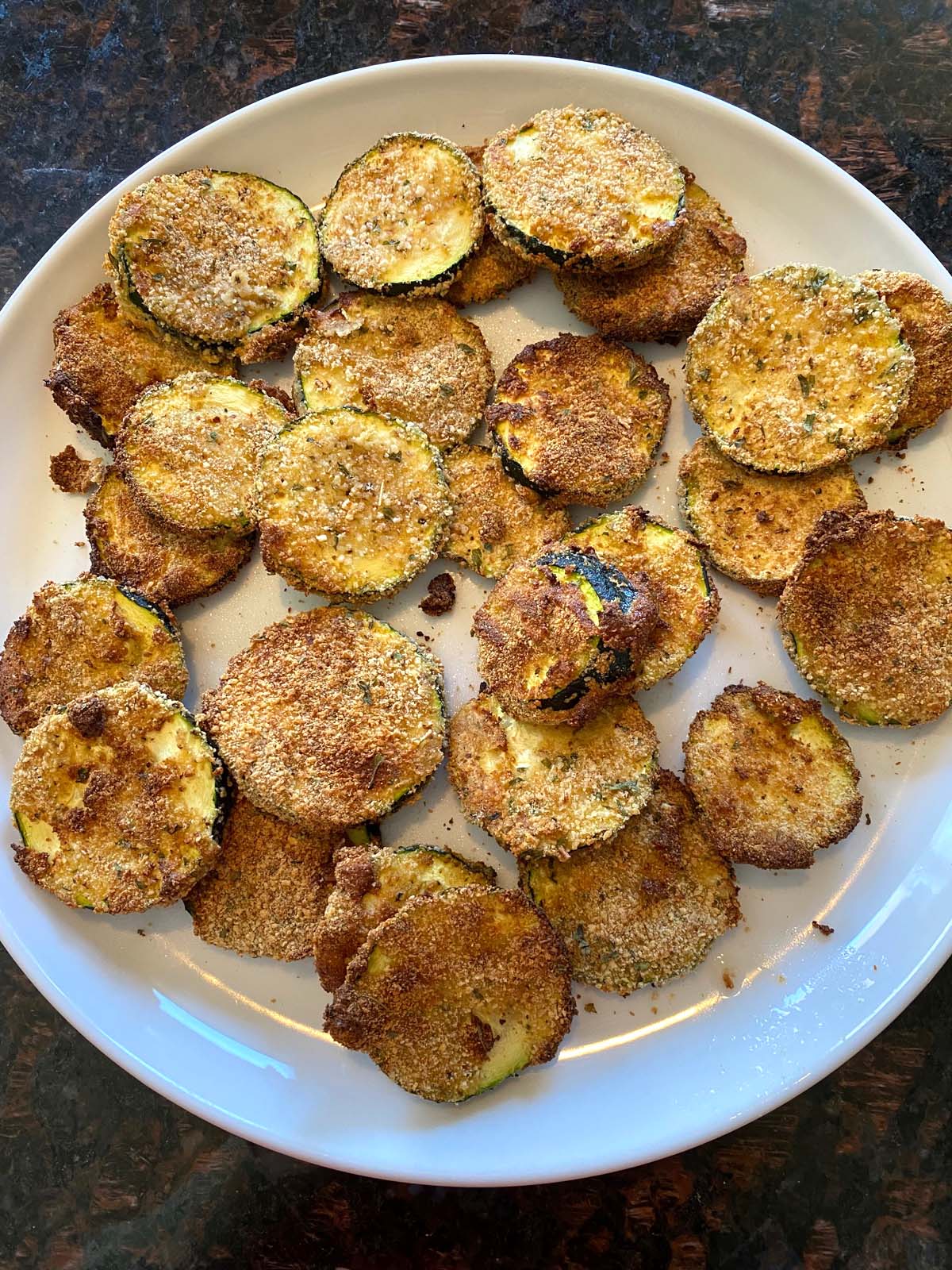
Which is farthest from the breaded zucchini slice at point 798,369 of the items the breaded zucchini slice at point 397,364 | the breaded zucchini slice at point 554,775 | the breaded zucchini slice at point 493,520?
the breaded zucchini slice at point 554,775

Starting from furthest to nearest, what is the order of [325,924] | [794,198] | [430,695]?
[794,198] < [430,695] < [325,924]

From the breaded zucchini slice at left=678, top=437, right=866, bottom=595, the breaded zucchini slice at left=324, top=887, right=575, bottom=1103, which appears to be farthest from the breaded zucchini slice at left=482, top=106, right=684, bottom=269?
the breaded zucchini slice at left=324, top=887, right=575, bottom=1103

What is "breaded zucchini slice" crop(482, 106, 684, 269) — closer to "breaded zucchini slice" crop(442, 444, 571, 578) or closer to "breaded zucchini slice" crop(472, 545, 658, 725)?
"breaded zucchini slice" crop(442, 444, 571, 578)

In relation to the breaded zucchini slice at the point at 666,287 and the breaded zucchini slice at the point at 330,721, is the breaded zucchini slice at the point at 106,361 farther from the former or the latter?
the breaded zucchini slice at the point at 666,287

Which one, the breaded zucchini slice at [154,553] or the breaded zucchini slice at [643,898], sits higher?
the breaded zucchini slice at [154,553]

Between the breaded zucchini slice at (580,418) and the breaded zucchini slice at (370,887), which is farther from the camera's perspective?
the breaded zucchini slice at (580,418)

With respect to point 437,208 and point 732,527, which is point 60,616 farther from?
point 732,527

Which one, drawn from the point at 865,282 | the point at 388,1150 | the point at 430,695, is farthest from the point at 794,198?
the point at 388,1150
